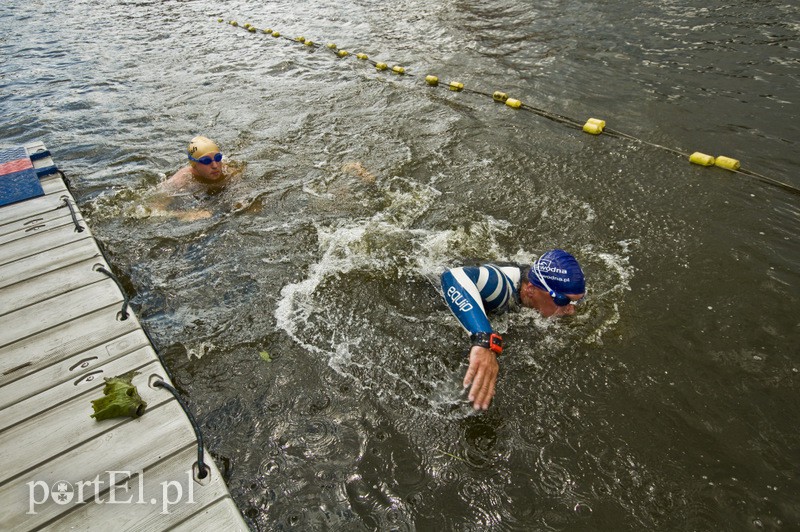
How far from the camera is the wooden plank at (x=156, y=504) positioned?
7.14 feet

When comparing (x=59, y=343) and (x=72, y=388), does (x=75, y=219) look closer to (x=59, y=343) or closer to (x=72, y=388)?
(x=59, y=343)

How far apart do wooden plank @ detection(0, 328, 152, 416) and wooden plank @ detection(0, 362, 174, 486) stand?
263 mm

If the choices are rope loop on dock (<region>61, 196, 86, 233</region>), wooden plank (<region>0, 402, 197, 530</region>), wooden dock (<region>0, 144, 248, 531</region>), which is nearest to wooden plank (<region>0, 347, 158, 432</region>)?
wooden dock (<region>0, 144, 248, 531</region>)

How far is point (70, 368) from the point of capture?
313 cm

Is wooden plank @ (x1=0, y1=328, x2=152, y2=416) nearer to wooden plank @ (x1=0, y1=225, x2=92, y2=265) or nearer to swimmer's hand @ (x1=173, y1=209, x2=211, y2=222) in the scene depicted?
wooden plank @ (x1=0, y1=225, x2=92, y2=265)

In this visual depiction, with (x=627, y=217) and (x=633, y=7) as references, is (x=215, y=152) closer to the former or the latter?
(x=627, y=217)

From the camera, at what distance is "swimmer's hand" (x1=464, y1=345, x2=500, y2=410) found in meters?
2.94

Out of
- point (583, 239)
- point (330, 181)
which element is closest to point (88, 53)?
point (330, 181)

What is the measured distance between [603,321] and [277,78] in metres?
9.43

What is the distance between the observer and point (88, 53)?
43.2 ft

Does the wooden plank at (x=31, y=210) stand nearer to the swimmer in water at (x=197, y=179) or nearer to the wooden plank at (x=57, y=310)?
the swimmer in water at (x=197, y=179)

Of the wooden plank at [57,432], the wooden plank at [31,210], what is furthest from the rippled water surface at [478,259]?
the wooden plank at [57,432]

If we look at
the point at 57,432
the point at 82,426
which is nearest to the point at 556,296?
the point at 82,426

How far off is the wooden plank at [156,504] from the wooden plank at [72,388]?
35.3 inches
